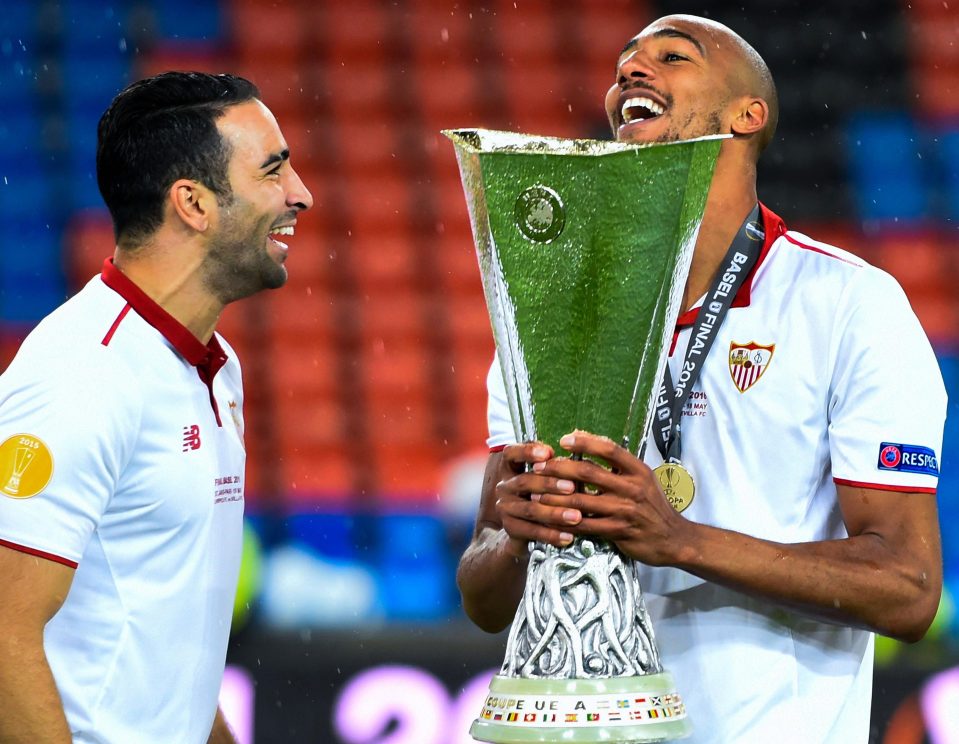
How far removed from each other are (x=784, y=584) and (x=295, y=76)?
14.0 feet

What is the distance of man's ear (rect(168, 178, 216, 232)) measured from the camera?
1.90 meters

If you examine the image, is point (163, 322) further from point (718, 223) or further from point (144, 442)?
point (718, 223)

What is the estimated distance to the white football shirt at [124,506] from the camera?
5.25ft

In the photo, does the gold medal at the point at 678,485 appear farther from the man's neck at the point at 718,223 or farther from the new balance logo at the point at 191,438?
the new balance logo at the point at 191,438

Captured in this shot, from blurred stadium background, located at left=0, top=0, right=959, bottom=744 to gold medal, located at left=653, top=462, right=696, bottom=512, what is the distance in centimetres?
224

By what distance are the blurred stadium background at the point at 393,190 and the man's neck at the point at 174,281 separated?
214 centimetres

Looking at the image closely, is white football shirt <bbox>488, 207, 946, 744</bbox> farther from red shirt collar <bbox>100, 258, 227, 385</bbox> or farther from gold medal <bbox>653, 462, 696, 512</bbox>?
red shirt collar <bbox>100, 258, 227, 385</bbox>

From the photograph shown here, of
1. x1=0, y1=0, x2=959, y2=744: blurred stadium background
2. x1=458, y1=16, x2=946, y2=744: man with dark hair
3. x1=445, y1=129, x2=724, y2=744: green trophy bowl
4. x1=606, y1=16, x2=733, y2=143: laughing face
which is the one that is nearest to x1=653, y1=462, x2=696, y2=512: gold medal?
x1=458, y1=16, x2=946, y2=744: man with dark hair

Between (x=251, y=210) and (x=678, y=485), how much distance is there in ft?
2.34

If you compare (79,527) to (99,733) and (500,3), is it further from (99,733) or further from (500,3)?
(500,3)

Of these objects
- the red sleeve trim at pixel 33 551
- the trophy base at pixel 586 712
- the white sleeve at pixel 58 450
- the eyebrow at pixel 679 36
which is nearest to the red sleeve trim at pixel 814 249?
the eyebrow at pixel 679 36

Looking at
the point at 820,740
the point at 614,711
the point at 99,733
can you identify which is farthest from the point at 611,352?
the point at 99,733

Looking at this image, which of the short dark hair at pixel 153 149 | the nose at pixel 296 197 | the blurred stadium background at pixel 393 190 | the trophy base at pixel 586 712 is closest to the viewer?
the trophy base at pixel 586 712

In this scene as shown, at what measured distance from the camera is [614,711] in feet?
4.55
